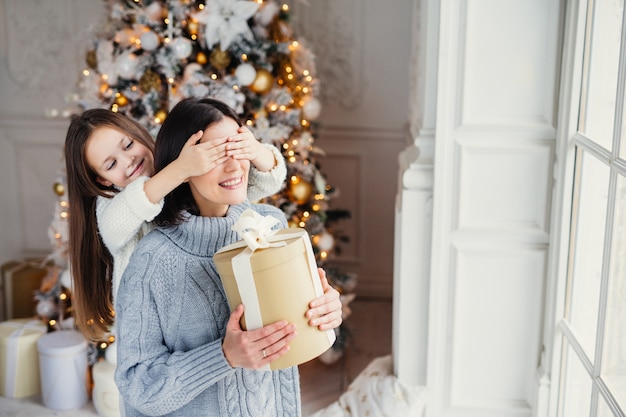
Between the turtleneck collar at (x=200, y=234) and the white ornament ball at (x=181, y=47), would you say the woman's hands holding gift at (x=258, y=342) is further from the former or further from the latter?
the white ornament ball at (x=181, y=47)

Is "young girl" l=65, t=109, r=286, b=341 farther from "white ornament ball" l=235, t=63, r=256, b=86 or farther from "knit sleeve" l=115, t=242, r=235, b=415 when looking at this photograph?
"white ornament ball" l=235, t=63, r=256, b=86

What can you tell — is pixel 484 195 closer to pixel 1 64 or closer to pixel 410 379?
pixel 410 379

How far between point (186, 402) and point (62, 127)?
2.86 m

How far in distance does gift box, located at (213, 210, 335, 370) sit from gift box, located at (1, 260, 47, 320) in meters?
2.53

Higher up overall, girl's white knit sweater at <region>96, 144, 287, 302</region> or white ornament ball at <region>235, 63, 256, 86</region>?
white ornament ball at <region>235, 63, 256, 86</region>

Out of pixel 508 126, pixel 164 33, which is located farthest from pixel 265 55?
pixel 508 126

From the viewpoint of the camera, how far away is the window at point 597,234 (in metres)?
1.67

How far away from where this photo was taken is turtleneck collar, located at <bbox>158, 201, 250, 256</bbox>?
4.47ft

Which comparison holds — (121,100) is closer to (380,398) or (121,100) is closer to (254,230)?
(380,398)

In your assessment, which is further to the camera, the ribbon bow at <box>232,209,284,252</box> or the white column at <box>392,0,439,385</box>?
the white column at <box>392,0,439,385</box>

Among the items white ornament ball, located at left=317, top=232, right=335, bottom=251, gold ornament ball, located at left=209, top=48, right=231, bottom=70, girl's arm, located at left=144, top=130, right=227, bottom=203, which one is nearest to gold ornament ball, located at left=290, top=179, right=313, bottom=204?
white ornament ball, located at left=317, top=232, right=335, bottom=251

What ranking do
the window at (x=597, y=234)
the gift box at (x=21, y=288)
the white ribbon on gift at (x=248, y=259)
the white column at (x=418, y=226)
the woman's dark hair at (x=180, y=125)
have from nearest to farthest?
1. the white ribbon on gift at (x=248, y=259)
2. the woman's dark hair at (x=180, y=125)
3. the window at (x=597, y=234)
4. the white column at (x=418, y=226)
5. the gift box at (x=21, y=288)

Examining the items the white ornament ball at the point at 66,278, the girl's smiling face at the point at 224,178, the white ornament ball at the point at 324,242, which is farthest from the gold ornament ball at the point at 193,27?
the girl's smiling face at the point at 224,178

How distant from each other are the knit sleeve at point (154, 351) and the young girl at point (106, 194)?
11 centimetres
